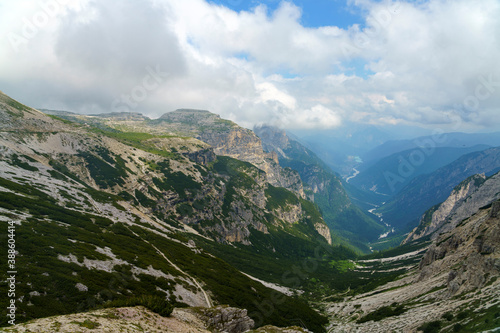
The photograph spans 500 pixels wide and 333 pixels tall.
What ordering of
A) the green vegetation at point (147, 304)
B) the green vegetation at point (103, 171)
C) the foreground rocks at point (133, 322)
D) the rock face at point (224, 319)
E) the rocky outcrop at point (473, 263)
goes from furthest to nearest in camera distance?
the green vegetation at point (103, 171)
the rocky outcrop at point (473, 263)
the rock face at point (224, 319)
the green vegetation at point (147, 304)
the foreground rocks at point (133, 322)

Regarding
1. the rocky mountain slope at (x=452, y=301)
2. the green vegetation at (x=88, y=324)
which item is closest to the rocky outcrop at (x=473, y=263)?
the rocky mountain slope at (x=452, y=301)

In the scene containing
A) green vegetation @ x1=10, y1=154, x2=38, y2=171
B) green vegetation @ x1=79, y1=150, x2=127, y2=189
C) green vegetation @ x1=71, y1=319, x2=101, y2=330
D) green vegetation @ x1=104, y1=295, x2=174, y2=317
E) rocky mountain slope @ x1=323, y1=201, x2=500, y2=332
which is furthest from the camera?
green vegetation @ x1=79, y1=150, x2=127, y2=189

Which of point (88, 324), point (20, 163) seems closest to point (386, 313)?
point (88, 324)

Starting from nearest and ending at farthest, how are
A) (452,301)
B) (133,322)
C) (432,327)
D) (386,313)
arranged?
(133,322) < (432,327) < (452,301) < (386,313)

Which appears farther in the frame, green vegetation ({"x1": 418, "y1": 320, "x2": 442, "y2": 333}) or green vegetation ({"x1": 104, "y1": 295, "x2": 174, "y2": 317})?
green vegetation ({"x1": 418, "y1": 320, "x2": 442, "y2": 333})

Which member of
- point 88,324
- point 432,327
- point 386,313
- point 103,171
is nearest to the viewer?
point 88,324

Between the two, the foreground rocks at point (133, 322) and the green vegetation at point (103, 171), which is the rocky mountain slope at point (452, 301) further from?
the green vegetation at point (103, 171)

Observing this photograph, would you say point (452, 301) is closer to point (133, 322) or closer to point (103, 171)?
point (133, 322)

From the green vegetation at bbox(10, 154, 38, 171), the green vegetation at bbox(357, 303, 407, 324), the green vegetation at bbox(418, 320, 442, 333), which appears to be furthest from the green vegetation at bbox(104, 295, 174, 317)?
the green vegetation at bbox(10, 154, 38, 171)

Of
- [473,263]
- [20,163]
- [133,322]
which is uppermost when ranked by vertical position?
[20,163]

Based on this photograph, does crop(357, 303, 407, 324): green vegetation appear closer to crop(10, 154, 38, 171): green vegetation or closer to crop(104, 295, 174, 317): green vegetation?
crop(104, 295, 174, 317): green vegetation

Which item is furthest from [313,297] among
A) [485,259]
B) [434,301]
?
[485,259]
